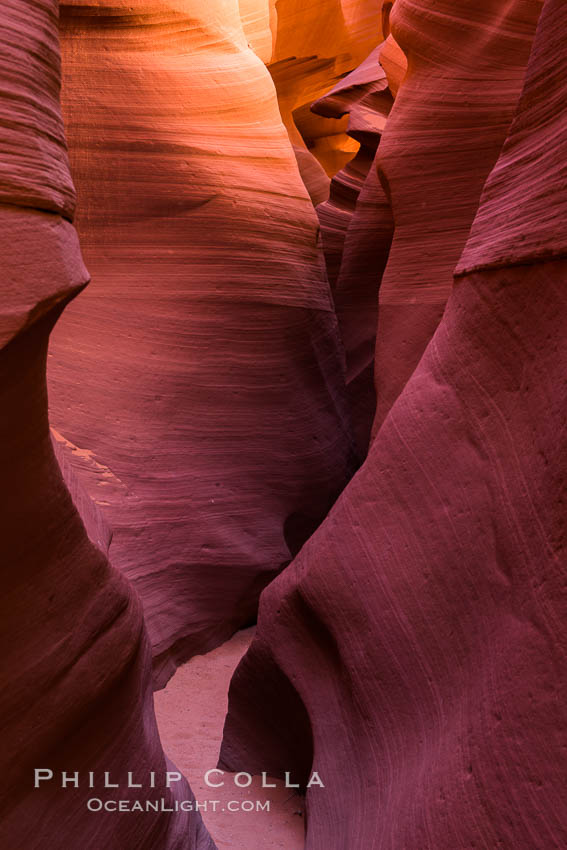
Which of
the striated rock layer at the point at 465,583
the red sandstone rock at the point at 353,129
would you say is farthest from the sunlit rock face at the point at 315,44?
the striated rock layer at the point at 465,583

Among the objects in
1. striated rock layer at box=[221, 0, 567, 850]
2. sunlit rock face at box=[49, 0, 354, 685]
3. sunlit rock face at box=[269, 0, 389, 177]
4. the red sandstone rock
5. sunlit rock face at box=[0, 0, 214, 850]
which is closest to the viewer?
sunlit rock face at box=[0, 0, 214, 850]

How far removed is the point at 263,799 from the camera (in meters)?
3.26

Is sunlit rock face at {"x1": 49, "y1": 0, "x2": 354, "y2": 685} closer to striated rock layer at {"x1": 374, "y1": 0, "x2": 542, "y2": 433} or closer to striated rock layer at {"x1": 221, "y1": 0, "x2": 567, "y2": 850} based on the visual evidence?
striated rock layer at {"x1": 374, "y1": 0, "x2": 542, "y2": 433}

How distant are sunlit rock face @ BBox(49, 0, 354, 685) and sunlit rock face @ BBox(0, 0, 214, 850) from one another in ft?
6.25

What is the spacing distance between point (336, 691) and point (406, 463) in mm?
866

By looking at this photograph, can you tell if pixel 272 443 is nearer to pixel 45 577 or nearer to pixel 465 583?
pixel 465 583

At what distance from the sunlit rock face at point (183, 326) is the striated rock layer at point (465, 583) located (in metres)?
1.53

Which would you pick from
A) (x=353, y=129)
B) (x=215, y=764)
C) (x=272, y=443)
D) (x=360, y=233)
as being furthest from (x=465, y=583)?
(x=353, y=129)

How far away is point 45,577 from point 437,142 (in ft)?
11.3

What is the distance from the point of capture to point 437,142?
4406 millimetres

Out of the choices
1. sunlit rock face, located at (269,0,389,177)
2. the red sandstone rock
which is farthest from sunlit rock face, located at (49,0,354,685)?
sunlit rock face, located at (269,0,389,177)

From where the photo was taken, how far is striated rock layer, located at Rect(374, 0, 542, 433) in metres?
4.16

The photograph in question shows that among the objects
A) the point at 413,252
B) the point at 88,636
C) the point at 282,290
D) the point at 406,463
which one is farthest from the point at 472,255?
the point at 282,290

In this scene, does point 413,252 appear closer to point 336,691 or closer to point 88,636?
point 336,691
